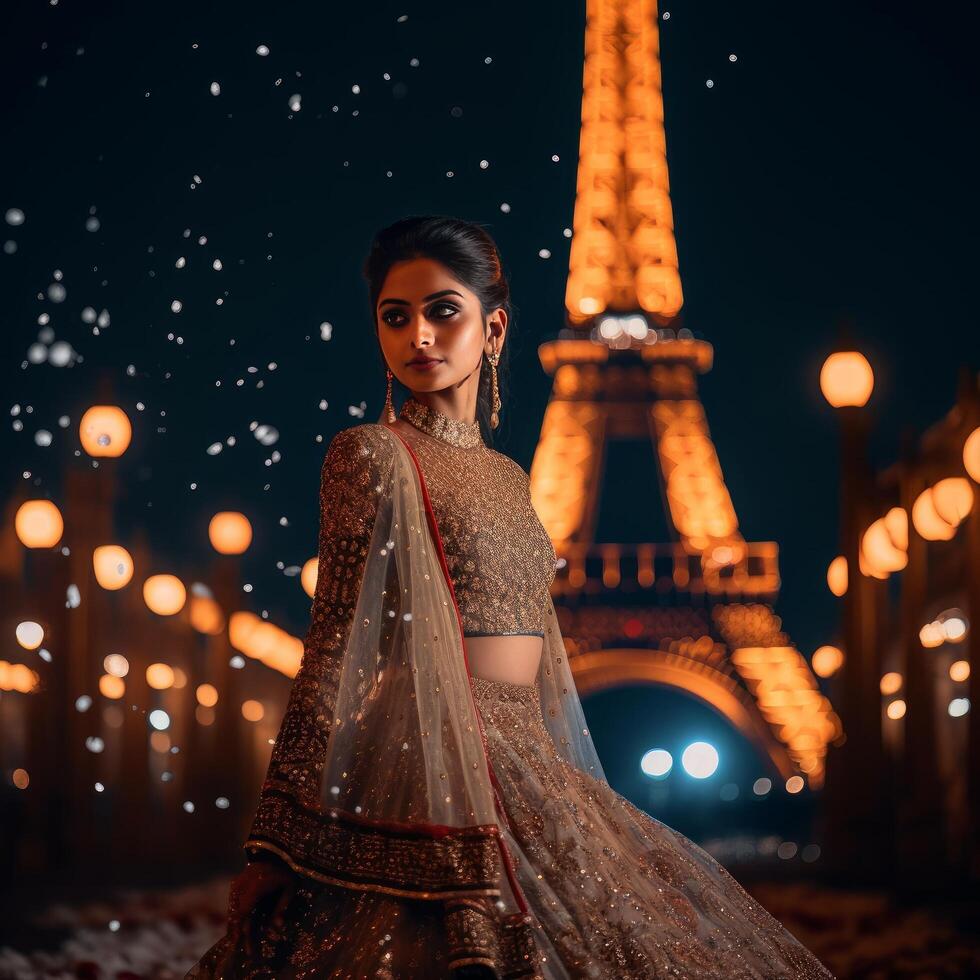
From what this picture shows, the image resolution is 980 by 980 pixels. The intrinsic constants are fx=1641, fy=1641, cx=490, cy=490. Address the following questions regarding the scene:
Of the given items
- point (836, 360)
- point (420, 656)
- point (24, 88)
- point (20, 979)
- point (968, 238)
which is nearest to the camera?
point (420, 656)

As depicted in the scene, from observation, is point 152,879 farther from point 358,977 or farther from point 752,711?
point 752,711

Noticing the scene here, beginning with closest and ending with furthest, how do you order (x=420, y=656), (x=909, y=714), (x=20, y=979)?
(x=420, y=656), (x=20, y=979), (x=909, y=714)

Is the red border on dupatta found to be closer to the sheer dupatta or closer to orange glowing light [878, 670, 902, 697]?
the sheer dupatta

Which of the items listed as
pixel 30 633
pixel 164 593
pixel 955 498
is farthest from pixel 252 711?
pixel 955 498

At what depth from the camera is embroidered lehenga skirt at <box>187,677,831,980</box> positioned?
265cm

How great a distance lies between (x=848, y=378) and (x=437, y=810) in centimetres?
754

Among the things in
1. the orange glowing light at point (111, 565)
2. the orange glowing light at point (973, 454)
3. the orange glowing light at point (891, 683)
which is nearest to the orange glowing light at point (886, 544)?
the orange glowing light at point (973, 454)

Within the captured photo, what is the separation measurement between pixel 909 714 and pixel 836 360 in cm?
254

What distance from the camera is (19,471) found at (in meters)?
13.8

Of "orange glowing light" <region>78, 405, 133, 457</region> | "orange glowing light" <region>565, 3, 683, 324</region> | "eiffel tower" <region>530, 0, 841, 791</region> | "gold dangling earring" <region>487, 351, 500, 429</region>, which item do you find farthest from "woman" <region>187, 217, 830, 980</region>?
"orange glowing light" <region>565, 3, 683, 324</region>

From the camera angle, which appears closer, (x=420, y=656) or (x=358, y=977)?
(x=358, y=977)

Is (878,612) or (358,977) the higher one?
(878,612)

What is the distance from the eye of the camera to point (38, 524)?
472 inches

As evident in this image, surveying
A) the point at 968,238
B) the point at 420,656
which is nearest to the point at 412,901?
the point at 420,656
